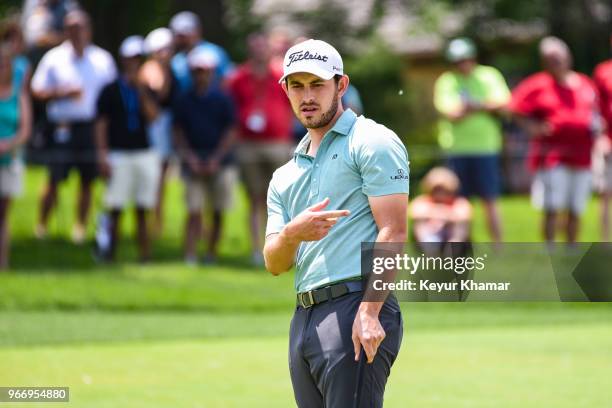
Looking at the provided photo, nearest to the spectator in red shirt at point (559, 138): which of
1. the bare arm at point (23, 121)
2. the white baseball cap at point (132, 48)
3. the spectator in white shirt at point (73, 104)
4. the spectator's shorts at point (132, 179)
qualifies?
the spectator's shorts at point (132, 179)

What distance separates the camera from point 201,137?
15836 mm

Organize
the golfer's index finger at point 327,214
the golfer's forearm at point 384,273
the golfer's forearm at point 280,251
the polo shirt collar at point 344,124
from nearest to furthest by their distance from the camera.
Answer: the golfer's index finger at point 327,214
the golfer's forearm at point 384,273
the golfer's forearm at point 280,251
the polo shirt collar at point 344,124

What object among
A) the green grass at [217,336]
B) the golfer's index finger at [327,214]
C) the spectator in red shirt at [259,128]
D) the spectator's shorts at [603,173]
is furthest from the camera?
the spectator in red shirt at [259,128]

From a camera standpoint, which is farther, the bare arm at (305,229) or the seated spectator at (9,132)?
the seated spectator at (9,132)

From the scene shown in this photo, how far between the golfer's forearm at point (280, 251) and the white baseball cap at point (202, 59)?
32.8ft

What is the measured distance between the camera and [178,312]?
1441 centimetres

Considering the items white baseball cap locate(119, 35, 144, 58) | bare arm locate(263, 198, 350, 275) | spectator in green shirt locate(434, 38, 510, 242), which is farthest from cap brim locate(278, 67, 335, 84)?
spectator in green shirt locate(434, 38, 510, 242)

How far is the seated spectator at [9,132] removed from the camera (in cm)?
1464

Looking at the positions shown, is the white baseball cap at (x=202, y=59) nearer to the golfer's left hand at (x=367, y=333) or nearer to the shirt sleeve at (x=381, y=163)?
the shirt sleeve at (x=381, y=163)

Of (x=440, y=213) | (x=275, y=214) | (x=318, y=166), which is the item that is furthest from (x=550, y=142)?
(x=318, y=166)

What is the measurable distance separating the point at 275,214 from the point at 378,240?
0.68m

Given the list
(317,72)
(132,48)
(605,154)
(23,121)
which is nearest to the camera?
(317,72)

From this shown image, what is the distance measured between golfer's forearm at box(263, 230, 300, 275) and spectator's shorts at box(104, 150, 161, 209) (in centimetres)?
961

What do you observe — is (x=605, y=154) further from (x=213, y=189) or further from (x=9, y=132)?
(x=9, y=132)
